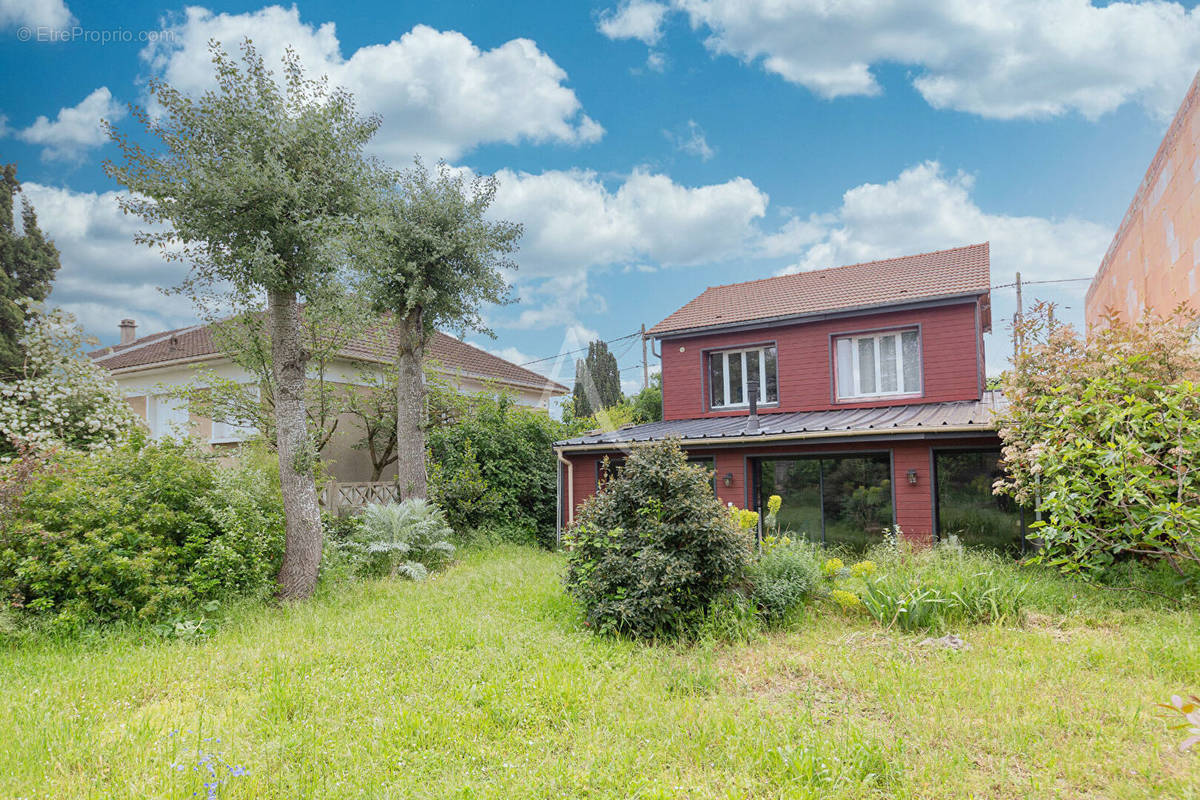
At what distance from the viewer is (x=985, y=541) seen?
34.2 ft

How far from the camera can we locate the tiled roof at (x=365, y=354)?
663 inches

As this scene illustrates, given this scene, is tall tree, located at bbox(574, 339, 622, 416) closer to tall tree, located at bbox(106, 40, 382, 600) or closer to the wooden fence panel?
the wooden fence panel

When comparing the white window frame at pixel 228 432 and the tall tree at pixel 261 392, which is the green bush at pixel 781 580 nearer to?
the tall tree at pixel 261 392

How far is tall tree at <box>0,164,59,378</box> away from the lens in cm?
1889

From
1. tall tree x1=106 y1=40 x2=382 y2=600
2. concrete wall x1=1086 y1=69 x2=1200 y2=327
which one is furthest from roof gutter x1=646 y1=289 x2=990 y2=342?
tall tree x1=106 y1=40 x2=382 y2=600

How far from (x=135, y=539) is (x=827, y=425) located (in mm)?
10432

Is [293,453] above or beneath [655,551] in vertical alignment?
above

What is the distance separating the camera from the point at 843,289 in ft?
49.0

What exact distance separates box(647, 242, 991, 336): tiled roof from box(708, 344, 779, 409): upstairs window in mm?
868

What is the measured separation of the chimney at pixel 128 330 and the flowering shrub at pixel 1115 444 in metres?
28.4

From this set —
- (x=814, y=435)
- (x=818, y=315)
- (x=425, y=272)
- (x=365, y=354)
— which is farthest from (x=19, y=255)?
(x=814, y=435)

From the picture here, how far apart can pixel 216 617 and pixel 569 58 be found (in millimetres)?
12015

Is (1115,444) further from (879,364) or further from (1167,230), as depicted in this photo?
(879,364)

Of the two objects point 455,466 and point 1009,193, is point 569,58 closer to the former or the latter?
point 455,466
